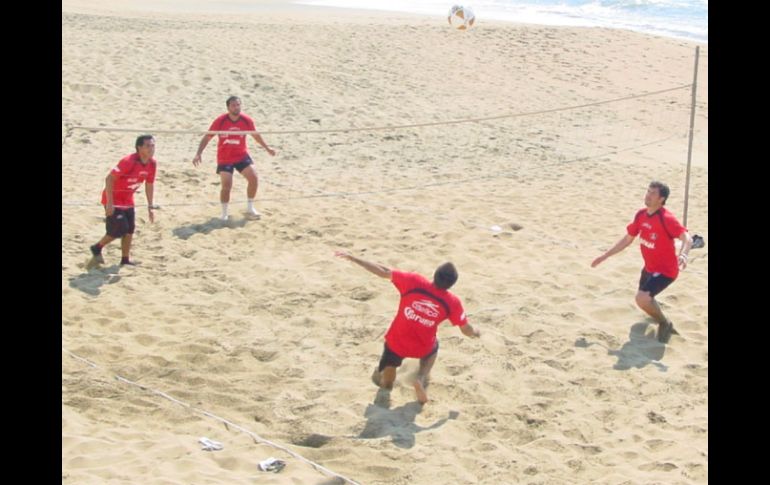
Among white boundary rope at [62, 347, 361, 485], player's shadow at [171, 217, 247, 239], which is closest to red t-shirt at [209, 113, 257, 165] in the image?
player's shadow at [171, 217, 247, 239]

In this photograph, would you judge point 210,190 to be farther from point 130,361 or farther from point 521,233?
point 130,361

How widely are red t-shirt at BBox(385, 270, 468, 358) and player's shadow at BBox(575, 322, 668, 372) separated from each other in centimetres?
155

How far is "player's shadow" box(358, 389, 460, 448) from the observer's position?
5.99m

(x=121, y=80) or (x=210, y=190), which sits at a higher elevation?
(x=121, y=80)

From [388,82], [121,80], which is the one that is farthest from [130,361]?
[388,82]

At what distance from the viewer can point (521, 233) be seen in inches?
401

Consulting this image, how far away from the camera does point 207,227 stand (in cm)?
1025

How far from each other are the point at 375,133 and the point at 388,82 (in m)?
2.82

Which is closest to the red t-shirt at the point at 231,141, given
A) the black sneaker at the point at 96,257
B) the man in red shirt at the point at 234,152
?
the man in red shirt at the point at 234,152

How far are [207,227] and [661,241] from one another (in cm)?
487

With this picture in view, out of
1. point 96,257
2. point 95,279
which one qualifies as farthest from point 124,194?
point 95,279

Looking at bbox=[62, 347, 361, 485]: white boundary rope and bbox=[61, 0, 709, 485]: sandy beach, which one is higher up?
bbox=[61, 0, 709, 485]: sandy beach

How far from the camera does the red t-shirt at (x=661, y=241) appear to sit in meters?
7.59

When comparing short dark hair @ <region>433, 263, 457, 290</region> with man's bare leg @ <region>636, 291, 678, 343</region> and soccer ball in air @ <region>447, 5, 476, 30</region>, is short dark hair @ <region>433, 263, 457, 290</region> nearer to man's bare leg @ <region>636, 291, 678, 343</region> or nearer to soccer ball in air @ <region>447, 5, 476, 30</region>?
man's bare leg @ <region>636, 291, 678, 343</region>
